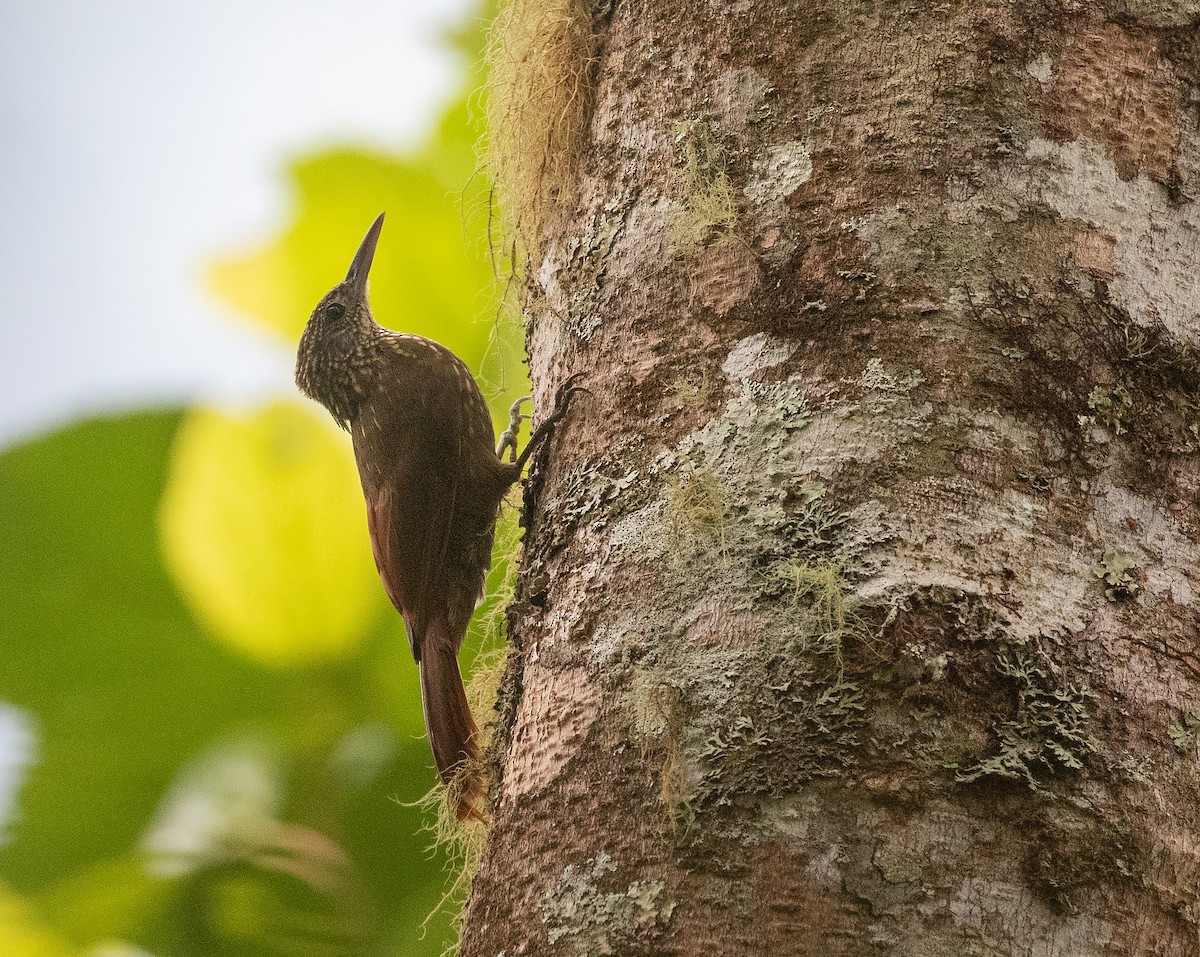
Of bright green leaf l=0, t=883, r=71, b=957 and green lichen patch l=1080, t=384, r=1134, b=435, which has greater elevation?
bright green leaf l=0, t=883, r=71, b=957

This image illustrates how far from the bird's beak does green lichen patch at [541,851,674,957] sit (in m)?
2.08

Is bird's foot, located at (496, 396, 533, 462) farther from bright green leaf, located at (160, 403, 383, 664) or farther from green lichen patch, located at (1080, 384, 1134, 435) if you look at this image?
green lichen patch, located at (1080, 384, 1134, 435)

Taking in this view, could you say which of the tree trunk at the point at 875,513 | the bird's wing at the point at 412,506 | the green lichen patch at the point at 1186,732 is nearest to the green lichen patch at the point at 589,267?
the tree trunk at the point at 875,513

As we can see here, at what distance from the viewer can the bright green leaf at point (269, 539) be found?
283cm

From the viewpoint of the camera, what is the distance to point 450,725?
235 cm

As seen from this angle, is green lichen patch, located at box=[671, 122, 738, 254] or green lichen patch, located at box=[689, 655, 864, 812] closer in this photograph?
green lichen patch, located at box=[689, 655, 864, 812]

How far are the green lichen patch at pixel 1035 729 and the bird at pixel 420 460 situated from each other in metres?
1.38

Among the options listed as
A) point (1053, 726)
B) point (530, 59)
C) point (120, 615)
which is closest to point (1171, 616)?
point (1053, 726)

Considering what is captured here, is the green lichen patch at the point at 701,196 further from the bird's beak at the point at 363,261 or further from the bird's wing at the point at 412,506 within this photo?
the bird's beak at the point at 363,261

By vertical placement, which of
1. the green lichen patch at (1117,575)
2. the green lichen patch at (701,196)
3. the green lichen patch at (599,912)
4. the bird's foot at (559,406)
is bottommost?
the green lichen patch at (1117,575)

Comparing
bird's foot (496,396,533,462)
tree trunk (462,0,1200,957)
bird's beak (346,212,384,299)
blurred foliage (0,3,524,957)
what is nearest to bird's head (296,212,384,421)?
bird's beak (346,212,384,299)

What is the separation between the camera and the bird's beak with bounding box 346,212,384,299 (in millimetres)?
3066

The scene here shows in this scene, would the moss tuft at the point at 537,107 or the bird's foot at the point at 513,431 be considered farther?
the bird's foot at the point at 513,431

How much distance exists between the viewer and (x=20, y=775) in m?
2.90
